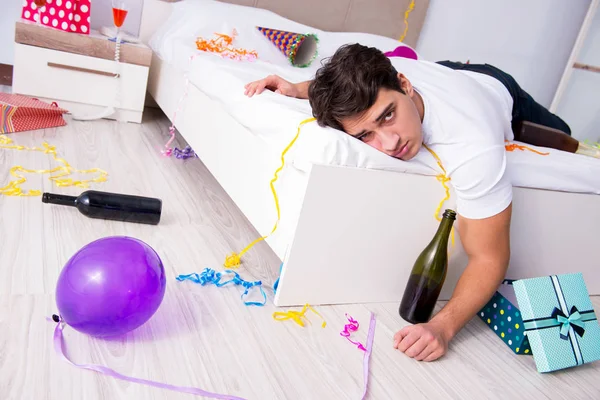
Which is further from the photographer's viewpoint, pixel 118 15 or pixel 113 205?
pixel 118 15

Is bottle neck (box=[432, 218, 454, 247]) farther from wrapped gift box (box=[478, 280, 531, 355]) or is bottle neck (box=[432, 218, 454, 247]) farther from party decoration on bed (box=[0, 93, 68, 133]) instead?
party decoration on bed (box=[0, 93, 68, 133])

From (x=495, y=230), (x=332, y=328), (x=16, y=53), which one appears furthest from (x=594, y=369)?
(x=16, y=53)

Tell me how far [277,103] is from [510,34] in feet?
8.48

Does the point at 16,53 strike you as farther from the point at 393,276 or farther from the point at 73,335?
the point at 393,276

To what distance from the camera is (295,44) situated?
2.43m

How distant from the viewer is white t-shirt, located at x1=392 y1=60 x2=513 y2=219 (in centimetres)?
125

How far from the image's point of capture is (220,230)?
1578 millimetres

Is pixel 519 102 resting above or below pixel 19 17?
above

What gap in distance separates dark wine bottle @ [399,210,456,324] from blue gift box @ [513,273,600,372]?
0.20m

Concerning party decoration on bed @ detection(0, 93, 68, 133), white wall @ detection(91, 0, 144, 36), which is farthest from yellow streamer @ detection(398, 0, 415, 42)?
party decoration on bed @ detection(0, 93, 68, 133)

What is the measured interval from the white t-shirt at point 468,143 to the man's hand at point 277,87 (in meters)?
0.42

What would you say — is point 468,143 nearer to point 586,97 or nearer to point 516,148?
point 516,148

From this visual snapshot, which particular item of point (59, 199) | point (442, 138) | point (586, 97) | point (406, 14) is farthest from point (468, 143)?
point (586, 97)

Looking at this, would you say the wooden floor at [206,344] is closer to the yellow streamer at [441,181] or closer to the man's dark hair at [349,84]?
the yellow streamer at [441,181]
